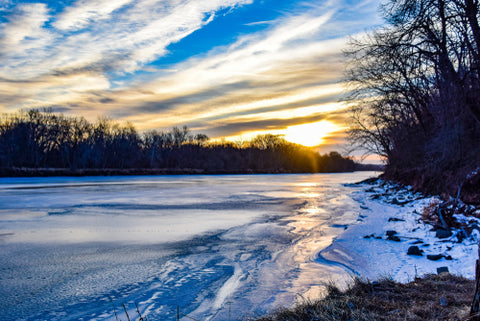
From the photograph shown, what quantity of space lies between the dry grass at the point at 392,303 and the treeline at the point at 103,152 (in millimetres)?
61863

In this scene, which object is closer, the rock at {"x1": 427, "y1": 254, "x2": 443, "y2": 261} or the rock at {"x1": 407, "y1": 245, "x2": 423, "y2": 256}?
the rock at {"x1": 427, "y1": 254, "x2": 443, "y2": 261}

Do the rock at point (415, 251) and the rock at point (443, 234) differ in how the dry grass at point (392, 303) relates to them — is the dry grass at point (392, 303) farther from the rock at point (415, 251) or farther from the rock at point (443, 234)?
the rock at point (443, 234)

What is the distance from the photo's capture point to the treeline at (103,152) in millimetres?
68438

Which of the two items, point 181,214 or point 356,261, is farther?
point 181,214

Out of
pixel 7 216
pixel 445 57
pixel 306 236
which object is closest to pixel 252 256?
pixel 306 236

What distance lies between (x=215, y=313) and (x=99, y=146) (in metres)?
85.7

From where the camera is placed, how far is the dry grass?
3.40m

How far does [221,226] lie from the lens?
35.9 feet

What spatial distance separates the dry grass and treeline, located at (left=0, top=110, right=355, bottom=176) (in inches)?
2436

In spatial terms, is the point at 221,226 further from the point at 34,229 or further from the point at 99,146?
the point at 99,146

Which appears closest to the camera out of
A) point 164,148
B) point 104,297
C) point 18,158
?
point 104,297

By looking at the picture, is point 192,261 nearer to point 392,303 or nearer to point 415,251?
point 392,303

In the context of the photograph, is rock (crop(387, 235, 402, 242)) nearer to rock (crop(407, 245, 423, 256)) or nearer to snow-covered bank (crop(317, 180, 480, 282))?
snow-covered bank (crop(317, 180, 480, 282))

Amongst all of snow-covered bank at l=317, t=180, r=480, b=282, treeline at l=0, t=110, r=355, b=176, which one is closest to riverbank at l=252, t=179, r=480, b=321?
snow-covered bank at l=317, t=180, r=480, b=282
